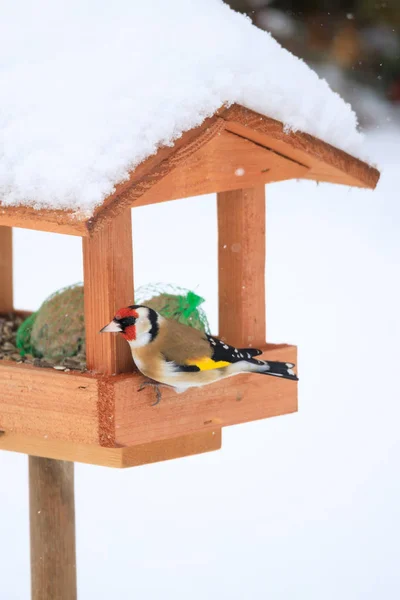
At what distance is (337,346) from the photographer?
439cm

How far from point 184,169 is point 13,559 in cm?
191

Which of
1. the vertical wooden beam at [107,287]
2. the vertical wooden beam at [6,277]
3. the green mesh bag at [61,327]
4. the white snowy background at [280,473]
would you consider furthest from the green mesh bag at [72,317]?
the white snowy background at [280,473]

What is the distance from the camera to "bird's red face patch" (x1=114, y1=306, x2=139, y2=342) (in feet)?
6.88

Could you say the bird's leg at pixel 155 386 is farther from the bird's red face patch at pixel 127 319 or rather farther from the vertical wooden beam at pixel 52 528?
the vertical wooden beam at pixel 52 528

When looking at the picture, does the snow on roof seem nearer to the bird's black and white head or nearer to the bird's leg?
the bird's black and white head

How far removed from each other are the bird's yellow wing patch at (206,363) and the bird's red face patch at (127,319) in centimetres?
12

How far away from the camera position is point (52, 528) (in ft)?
8.98

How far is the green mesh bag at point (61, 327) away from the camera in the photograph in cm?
251

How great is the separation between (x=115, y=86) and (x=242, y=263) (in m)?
0.53

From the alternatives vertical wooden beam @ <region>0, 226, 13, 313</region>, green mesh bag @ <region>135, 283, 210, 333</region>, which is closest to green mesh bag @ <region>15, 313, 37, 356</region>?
green mesh bag @ <region>135, 283, 210, 333</region>

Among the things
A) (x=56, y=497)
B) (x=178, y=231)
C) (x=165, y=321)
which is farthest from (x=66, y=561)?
(x=178, y=231)

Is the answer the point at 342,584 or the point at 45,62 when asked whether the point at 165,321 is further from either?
the point at 342,584

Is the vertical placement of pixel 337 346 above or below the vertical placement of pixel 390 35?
below

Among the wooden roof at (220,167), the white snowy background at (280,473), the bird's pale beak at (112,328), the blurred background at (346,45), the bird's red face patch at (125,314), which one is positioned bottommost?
the white snowy background at (280,473)
